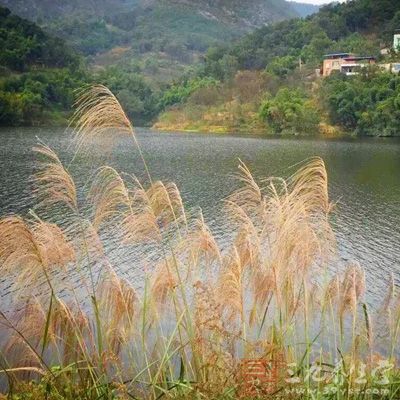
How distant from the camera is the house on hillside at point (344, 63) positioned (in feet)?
244

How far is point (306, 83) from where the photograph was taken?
7762cm

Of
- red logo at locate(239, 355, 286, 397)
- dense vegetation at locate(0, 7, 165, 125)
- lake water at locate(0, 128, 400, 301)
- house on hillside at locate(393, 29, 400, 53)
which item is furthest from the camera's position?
house on hillside at locate(393, 29, 400, 53)

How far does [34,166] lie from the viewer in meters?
27.9

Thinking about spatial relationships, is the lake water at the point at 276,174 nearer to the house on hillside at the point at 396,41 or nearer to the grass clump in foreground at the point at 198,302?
the grass clump in foreground at the point at 198,302

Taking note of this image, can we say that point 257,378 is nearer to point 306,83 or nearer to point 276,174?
point 276,174

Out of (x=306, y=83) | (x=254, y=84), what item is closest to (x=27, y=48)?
(x=254, y=84)

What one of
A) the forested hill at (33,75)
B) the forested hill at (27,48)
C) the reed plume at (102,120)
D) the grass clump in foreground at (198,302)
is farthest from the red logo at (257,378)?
the forested hill at (27,48)

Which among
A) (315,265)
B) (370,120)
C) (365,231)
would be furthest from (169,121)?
(315,265)

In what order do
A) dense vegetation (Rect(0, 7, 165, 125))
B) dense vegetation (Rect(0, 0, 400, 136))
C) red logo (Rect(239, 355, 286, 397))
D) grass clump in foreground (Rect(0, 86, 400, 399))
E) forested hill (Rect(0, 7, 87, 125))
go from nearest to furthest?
red logo (Rect(239, 355, 286, 397)), grass clump in foreground (Rect(0, 86, 400, 399)), dense vegetation (Rect(0, 0, 400, 136)), forested hill (Rect(0, 7, 87, 125)), dense vegetation (Rect(0, 7, 165, 125))

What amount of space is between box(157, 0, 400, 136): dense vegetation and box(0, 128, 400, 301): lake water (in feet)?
42.6

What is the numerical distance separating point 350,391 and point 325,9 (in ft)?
391

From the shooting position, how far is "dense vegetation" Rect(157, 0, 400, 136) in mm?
62031

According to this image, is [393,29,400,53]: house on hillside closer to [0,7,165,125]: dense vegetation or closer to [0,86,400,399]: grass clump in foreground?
[0,7,165,125]: dense vegetation

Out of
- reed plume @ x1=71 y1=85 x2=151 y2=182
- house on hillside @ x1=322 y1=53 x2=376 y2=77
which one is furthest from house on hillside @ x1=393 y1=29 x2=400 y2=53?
reed plume @ x1=71 y1=85 x2=151 y2=182
